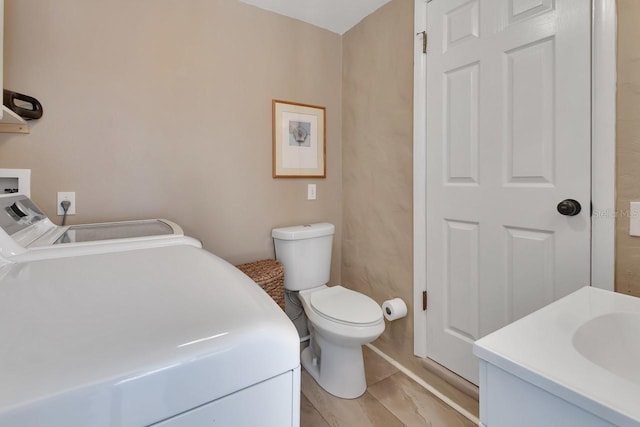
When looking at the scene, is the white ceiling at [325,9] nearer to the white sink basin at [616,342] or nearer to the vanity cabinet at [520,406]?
the white sink basin at [616,342]

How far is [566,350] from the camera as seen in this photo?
0.59m

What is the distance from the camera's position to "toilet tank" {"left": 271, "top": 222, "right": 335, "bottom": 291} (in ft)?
6.33

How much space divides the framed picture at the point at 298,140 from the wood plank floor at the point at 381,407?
1.34m

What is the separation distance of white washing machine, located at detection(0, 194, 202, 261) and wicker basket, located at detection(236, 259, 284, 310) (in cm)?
54

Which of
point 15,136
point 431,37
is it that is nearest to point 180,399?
point 15,136

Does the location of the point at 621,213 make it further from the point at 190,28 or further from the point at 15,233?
the point at 190,28

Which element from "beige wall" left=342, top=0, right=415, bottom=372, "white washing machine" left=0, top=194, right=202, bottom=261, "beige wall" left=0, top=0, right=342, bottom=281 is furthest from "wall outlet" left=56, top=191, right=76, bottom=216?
"beige wall" left=342, top=0, right=415, bottom=372

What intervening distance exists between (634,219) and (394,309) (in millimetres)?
1122

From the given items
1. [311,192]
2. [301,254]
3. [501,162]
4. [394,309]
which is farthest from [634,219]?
[311,192]

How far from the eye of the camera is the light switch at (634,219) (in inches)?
A: 39.9

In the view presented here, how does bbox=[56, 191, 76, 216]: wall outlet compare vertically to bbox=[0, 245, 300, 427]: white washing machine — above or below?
above

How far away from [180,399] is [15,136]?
1616 mm

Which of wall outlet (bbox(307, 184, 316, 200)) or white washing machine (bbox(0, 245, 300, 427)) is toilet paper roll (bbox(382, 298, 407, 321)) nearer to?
wall outlet (bbox(307, 184, 316, 200))

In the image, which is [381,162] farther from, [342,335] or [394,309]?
[342,335]
